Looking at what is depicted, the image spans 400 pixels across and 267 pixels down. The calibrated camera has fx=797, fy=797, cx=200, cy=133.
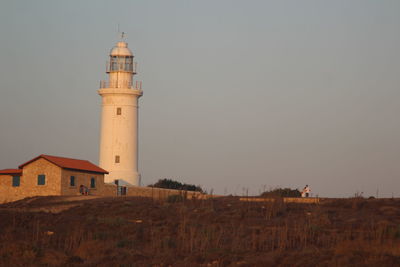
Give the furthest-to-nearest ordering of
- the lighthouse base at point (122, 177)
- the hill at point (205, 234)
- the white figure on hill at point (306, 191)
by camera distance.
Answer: the lighthouse base at point (122, 177) → the white figure on hill at point (306, 191) → the hill at point (205, 234)

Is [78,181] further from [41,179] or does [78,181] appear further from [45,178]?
[41,179]

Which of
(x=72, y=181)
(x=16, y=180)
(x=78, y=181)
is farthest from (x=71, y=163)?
(x=16, y=180)

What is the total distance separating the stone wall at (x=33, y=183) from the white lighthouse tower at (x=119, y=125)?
908cm

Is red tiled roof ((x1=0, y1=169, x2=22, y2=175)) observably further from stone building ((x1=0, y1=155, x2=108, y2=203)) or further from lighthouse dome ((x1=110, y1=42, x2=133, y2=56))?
lighthouse dome ((x1=110, y1=42, x2=133, y2=56))

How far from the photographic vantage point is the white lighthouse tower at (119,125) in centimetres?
5512

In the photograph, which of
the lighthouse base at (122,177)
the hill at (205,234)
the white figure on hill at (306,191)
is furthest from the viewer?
the lighthouse base at (122,177)

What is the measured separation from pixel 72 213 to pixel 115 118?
874 inches

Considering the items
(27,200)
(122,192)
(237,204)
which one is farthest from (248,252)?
(122,192)

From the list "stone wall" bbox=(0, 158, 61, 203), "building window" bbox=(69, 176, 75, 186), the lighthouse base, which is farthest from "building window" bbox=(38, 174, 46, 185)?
the lighthouse base

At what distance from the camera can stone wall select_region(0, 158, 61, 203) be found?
45.0 meters

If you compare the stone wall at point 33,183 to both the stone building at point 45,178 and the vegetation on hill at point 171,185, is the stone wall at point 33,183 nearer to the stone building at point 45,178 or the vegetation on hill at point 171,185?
the stone building at point 45,178

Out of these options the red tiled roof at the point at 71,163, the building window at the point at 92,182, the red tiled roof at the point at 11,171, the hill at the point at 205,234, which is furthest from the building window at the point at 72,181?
the hill at the point at 205,234

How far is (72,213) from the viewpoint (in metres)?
33.7

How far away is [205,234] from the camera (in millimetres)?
27500
